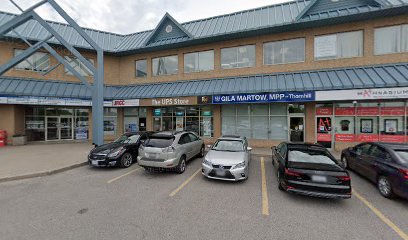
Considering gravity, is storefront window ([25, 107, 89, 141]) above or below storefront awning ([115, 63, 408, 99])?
below

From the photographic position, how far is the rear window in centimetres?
728

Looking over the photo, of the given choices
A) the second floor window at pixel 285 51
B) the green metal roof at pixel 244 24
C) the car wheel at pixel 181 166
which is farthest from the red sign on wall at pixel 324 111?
the car wheel at pixel 181 166

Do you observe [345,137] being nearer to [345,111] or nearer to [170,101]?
[345,111]

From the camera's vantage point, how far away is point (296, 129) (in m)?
12.2

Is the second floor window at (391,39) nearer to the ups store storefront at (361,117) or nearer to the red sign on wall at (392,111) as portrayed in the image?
the ups store storefront at (361,117)

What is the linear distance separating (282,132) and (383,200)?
7.40 meters

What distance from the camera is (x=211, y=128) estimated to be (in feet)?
46.3

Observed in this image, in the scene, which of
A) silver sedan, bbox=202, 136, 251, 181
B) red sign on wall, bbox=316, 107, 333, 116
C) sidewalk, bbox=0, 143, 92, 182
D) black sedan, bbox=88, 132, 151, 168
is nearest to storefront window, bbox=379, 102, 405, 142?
red sign on wall, bbox=316, 107, 333, 116

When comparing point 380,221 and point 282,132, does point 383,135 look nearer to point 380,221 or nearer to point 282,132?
point 282,132

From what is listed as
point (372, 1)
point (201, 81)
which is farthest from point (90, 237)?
point (372, 1)

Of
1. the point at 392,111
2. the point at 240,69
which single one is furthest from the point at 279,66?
the point at 392,111

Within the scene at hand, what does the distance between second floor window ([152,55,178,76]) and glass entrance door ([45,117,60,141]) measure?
958 cm

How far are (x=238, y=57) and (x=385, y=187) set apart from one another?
10910 mm

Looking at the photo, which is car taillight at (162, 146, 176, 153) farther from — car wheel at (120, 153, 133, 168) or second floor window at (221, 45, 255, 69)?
second floor window at (221, 45, 255, 69)
